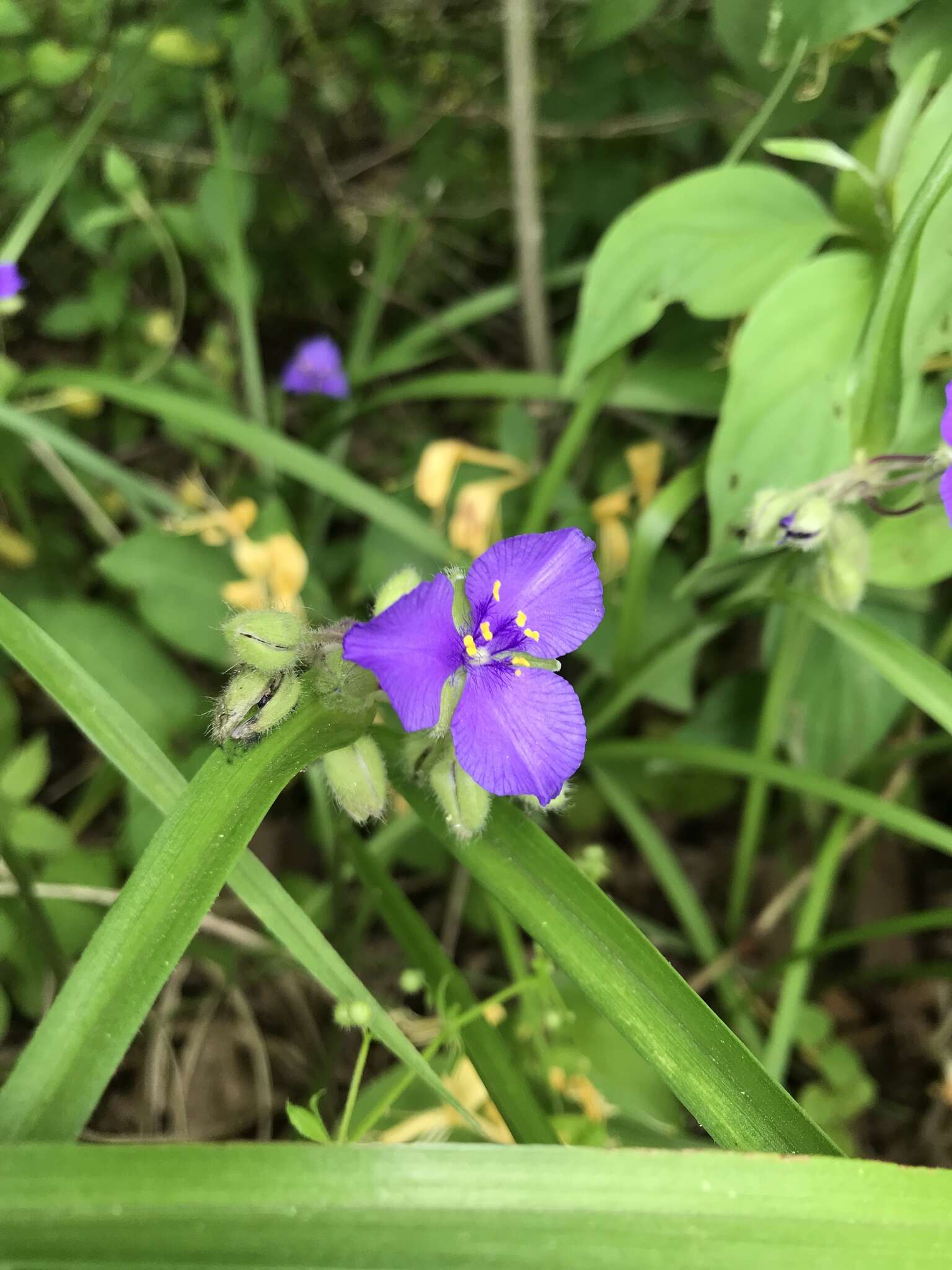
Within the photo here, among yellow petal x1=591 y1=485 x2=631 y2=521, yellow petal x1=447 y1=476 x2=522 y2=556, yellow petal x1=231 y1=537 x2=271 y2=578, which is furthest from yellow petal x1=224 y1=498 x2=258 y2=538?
yellow petal x1=591 y1=485 x2=631 y2=521

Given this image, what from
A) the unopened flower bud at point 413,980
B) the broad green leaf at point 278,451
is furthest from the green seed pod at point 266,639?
the broad green leaf at point 278,451

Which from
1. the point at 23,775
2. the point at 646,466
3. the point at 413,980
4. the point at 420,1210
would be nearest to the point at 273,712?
the point at 420,1210

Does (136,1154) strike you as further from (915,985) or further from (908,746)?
(915,985)

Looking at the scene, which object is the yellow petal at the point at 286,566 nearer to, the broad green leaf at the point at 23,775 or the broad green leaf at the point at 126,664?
the broad green leaf at the point at 126,664

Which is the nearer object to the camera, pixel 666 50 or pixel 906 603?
pixel 906 603

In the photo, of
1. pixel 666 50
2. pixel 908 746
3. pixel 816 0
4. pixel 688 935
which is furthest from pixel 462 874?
pixel 666 50

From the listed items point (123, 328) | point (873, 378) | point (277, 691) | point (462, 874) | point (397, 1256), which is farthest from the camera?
point (123, 328)
